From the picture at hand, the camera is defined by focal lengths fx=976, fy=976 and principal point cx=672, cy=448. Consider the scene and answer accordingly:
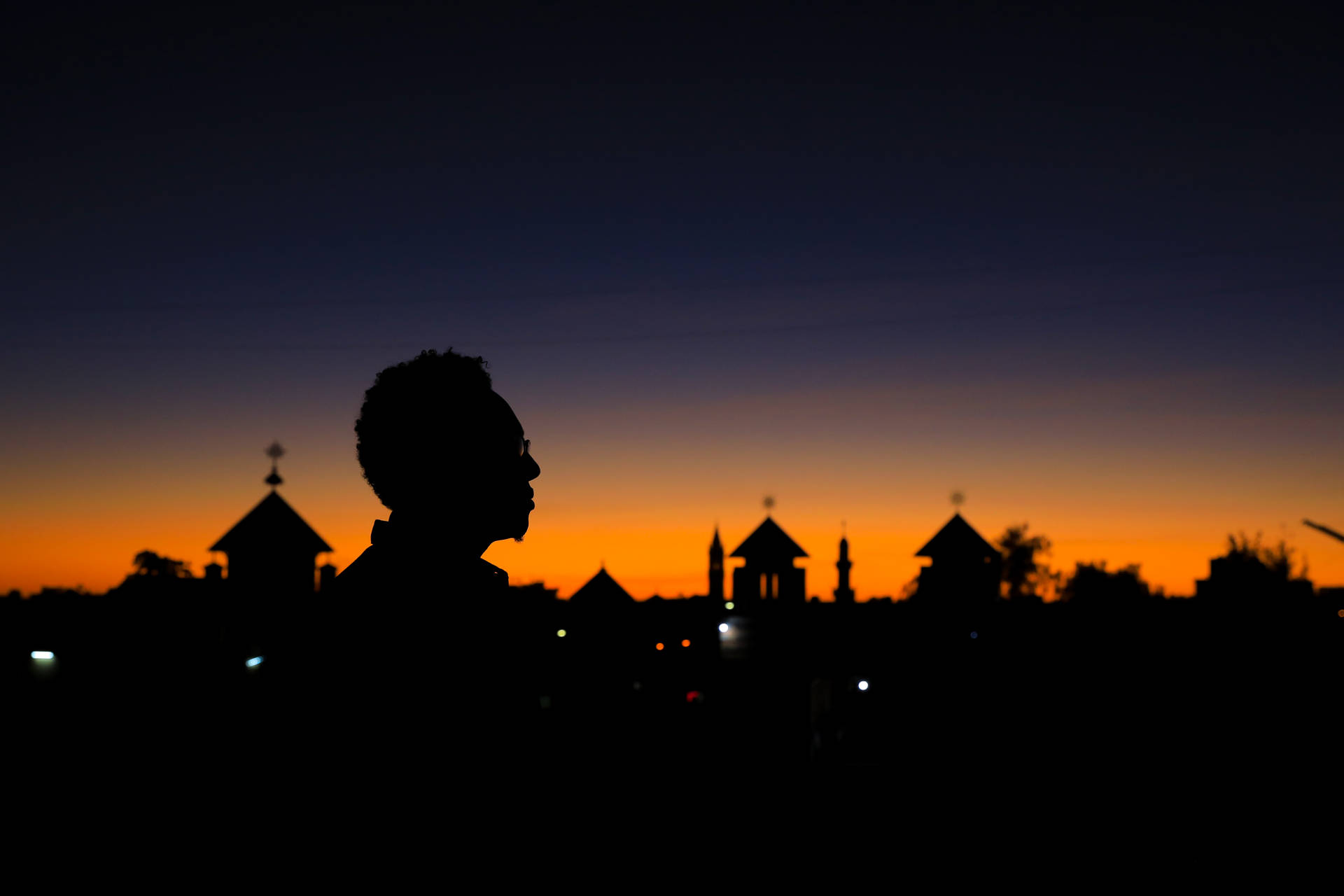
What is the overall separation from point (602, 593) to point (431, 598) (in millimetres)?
66042

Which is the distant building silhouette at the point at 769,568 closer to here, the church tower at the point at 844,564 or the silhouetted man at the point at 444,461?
the church tower at the point at 844,564

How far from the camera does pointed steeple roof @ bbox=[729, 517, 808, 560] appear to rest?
64.4 meters

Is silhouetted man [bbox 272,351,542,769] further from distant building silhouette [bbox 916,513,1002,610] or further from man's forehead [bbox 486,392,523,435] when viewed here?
distant building silhouette [bbox 916,513,1002,610]

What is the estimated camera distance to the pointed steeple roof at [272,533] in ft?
165

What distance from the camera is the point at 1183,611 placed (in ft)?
139

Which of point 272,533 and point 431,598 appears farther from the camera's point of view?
point 272,533

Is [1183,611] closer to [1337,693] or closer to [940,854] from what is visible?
[1337,693]

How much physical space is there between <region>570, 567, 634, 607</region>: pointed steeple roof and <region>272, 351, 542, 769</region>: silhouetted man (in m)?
62.7

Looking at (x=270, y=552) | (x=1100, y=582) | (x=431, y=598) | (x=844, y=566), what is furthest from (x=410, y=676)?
(x=1100, y=582)

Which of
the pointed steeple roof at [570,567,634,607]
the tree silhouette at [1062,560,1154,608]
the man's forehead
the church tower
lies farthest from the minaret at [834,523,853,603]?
the man's forehead

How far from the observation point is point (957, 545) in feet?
204

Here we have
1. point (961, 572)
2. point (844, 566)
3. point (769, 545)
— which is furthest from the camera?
point (844, 566)

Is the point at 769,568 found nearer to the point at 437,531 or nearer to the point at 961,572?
the point at 961,572

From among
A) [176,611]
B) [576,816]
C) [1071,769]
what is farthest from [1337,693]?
[176,611]
